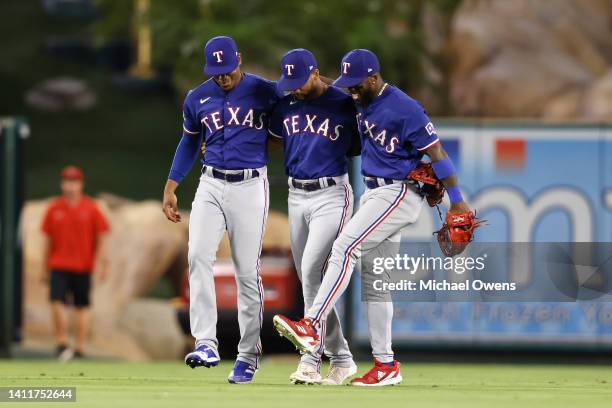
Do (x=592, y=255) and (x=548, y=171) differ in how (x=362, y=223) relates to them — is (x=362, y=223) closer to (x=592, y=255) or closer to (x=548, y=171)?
(x=592, y=255)

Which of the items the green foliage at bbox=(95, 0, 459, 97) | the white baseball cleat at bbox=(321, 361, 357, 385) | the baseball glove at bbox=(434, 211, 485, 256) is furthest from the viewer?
the green foliage at bbox=(95, 0, 459, 97)

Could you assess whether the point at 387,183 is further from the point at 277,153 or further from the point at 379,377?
the point at 277,153

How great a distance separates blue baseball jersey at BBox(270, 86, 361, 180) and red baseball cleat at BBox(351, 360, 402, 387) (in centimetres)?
130

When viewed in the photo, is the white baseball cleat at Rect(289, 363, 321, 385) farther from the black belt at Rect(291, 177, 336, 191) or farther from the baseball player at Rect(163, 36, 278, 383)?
the black belt at Rect(291, 177, 336, 191)

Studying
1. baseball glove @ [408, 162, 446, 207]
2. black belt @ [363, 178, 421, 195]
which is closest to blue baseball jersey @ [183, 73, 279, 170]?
black belt @ [363, 178, 421, 195]

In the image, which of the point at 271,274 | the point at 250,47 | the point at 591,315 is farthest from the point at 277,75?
the point at 591,315

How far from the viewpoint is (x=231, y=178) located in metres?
10.3

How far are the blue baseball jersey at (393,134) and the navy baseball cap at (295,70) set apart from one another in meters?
0.43

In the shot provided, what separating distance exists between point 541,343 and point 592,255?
1.99m

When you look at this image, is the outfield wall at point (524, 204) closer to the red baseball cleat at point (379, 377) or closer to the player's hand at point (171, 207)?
the player's hand at point (171, 207)

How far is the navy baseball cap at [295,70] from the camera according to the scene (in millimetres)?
10008

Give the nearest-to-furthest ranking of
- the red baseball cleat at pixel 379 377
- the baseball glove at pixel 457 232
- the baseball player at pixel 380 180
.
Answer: the baseball player at pixel 380 180, the red baseball cleat at pixel 379 377, the baseball glove at pixel 457 232

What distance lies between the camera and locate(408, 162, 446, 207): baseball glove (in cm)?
1005

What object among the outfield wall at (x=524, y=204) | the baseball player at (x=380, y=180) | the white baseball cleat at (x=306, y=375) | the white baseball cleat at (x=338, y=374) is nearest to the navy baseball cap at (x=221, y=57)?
the baseball player at (x=380, y=180)
